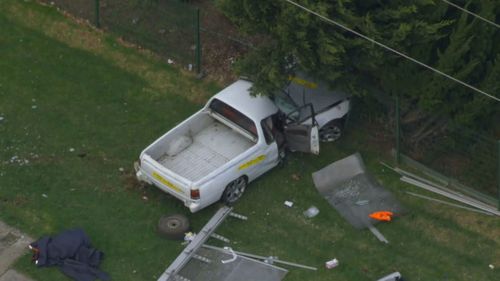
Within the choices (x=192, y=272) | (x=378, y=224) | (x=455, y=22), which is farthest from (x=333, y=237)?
(x=455, y=22)

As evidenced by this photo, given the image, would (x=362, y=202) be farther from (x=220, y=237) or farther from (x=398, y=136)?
(x=220, y=237)

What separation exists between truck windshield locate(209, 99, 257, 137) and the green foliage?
2.22 feet

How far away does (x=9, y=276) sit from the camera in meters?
14.8

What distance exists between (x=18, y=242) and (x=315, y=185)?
18.7 ft

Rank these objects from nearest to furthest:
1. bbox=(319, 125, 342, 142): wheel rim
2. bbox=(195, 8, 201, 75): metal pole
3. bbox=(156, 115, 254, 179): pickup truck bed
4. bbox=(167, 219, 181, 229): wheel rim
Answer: bbox=(167, 219, 181, 229): wheel rim
bbox=(156, 115, 254, 179): pickup truck bed
bbox=(319, 125, 342, 142): wheel rim
bbox=(195, 8, 201, 75): metal pole

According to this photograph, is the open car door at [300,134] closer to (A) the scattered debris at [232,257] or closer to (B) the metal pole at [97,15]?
(A) the scattered debris at [232,257]

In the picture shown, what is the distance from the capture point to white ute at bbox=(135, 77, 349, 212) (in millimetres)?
16047

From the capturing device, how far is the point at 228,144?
17.2 meters

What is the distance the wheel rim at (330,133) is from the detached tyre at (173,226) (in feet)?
12.2

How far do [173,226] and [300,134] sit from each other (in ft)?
10.8

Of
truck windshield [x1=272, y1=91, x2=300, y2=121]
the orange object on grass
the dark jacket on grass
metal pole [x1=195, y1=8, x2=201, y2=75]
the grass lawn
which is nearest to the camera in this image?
the dark jacket on grass

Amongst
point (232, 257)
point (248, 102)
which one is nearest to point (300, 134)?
point (248, 102)

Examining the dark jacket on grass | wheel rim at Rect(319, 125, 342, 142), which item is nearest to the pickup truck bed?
wheel rim at Rect(319, 125, 342, 142)

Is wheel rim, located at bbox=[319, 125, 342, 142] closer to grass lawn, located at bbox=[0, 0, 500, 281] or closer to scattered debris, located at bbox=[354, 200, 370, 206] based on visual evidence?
grass lawn, located at bbox=[0, 0, 500, 281]
